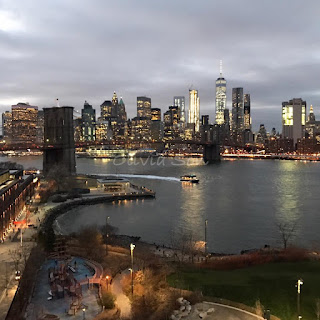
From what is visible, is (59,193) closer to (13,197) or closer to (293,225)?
(13,197)

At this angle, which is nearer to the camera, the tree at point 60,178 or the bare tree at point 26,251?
the bare tree at point 26,251

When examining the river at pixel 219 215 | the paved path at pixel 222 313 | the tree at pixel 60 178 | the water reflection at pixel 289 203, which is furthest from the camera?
the tree at pixel 60 178

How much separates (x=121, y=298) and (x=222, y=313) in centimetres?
321

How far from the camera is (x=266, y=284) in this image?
512 inches

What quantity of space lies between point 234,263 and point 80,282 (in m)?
6.01

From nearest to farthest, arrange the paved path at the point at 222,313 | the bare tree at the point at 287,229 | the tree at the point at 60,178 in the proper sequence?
1. the paved path at the point at 222,313
2. the bare tree at the point at 287,229
3. the tree at the point at 60,178

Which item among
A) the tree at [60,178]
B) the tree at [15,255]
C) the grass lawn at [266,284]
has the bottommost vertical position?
the grass lawn at [266,284]

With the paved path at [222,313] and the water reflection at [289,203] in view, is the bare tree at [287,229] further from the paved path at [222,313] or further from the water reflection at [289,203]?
the paved path at [222,313]

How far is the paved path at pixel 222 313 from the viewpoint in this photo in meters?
10.8

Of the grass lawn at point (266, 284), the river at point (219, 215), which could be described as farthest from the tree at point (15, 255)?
the river at point (219, 215)

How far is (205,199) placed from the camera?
36.7 metres

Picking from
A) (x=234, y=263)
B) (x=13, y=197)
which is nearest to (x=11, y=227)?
(x=13, y=197)

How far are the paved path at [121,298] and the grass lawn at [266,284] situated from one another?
5.64ft

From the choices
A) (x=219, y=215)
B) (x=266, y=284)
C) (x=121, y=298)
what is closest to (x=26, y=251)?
(x=121, y=298)
